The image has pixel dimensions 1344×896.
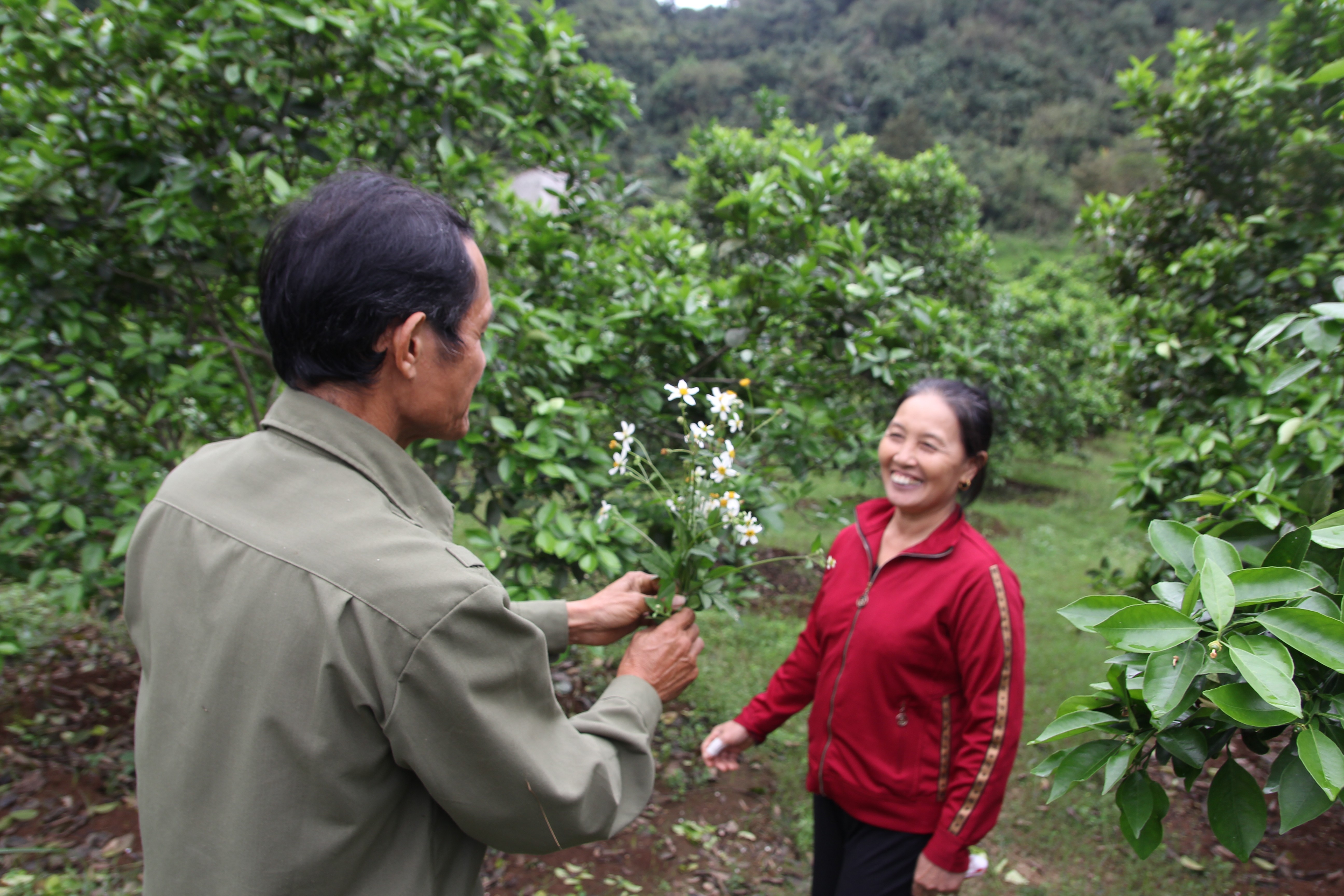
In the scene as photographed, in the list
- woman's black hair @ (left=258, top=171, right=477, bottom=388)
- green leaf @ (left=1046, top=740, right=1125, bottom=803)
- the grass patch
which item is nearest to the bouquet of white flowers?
woman's black hair @ (left=258, top=171, right=477, bottom=388)

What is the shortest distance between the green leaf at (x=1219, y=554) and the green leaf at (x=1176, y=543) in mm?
50

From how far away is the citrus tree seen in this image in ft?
2.78

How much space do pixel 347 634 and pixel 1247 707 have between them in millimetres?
1096

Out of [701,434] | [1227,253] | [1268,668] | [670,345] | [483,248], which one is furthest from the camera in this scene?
[1227,253]

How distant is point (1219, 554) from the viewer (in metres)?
0.98

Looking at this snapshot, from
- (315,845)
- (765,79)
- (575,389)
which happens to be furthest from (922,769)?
(765,79)

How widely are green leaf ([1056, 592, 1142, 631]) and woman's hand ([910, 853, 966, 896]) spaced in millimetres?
1132

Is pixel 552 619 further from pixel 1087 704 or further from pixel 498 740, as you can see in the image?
pixel 1087 704

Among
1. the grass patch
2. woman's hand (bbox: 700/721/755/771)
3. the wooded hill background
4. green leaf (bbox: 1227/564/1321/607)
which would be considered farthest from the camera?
the wooded hill background

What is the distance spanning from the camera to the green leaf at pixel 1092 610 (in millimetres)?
997

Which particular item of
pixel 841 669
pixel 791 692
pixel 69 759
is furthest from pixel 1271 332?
pixel 69 759

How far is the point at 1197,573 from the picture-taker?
3.21 ft

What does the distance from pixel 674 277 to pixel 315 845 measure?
8.10 ft

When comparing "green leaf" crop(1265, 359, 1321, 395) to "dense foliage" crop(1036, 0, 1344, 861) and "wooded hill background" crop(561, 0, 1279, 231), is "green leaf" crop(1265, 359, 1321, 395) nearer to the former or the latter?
"dense foliage" crop(1036, 0, 1344, 861)
